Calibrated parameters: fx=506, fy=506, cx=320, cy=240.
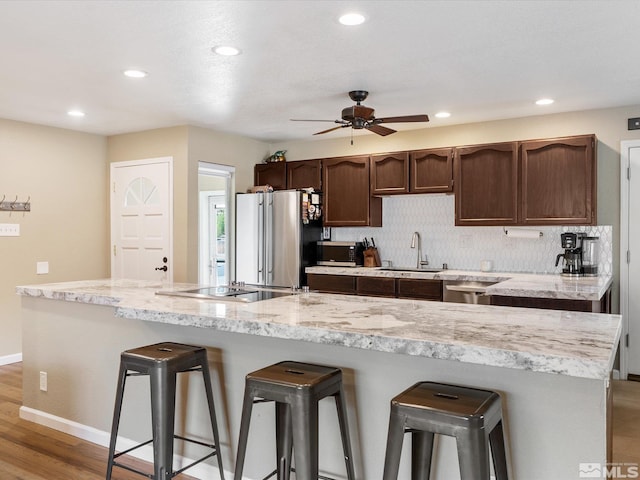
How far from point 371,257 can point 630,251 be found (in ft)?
8.19

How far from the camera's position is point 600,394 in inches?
67.8

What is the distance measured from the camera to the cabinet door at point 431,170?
512cm

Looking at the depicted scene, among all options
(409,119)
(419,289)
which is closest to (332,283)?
(419,289)

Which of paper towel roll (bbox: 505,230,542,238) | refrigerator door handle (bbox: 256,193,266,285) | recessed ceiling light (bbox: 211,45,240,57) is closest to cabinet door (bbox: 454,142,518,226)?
paper towel roll (bbox: 505,230,542,238)

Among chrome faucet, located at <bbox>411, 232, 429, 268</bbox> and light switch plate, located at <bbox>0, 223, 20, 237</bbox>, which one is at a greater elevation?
light switch plate, located at <bbox>0, 223, 20, 237</bbox>

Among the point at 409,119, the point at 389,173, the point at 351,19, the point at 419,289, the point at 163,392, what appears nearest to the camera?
the point at 163,392

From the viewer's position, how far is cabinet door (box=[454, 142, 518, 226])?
4773 millimetres

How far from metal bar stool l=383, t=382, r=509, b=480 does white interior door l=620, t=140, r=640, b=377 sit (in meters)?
3.54

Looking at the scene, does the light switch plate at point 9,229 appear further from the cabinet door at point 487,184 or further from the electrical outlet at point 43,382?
the cabinet door at point 487,184

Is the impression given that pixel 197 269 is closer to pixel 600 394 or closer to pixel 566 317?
pixel 566 317

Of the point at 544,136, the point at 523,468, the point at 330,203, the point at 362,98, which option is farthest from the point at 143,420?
the point at 544,136

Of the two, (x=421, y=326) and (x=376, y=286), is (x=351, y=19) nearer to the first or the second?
(x=421, y=326)

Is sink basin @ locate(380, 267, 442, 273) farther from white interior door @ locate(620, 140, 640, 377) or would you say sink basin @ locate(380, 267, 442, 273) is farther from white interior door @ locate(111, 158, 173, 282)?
white interior door @ locate(111, 158, 173, 282)

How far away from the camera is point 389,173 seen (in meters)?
5.47
